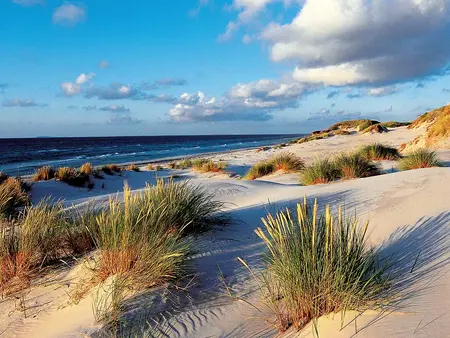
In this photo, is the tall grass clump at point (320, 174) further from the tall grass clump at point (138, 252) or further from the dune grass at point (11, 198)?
the dune grass at point (11, 198)

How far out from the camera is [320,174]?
396 inches

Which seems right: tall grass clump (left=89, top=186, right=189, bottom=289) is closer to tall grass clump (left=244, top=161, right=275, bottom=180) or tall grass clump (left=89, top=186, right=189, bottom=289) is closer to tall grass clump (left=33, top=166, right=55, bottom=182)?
tall grass clump (left=244, top=161, right=275, bottom=180)

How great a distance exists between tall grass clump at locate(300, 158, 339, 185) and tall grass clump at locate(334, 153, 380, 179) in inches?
6.7

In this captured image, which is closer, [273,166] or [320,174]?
[320,174]

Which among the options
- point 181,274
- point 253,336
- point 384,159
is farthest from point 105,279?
point 384,159

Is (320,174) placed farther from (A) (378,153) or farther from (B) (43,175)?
(B) (43,175)

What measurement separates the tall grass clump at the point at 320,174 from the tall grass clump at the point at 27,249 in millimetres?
6954

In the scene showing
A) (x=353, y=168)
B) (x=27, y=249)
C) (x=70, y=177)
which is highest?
(x=353, y=168)

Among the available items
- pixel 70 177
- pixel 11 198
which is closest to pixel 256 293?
pixel 11 198

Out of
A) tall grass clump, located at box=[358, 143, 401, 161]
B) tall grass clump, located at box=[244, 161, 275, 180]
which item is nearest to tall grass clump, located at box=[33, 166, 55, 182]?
tall grass clump, located at box=[244, 161, 275, 180]

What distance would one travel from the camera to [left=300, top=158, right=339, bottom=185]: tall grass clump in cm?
1002

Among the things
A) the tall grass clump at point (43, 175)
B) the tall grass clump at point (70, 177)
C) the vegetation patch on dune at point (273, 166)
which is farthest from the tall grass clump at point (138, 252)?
the tall grass clump at point (43, 175)

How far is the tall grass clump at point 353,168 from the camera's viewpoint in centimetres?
1012

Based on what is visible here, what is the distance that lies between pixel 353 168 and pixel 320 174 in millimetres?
958
